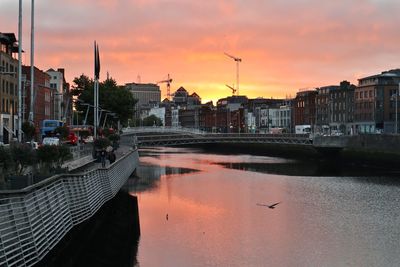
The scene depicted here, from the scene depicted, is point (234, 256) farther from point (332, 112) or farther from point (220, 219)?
point (332, 112)

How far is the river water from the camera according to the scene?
26.3 meters

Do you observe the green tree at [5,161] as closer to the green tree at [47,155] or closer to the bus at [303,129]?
the green tree at [47,155]

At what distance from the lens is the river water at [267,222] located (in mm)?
26328

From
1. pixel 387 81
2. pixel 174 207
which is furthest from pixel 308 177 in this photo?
pixel 387 81

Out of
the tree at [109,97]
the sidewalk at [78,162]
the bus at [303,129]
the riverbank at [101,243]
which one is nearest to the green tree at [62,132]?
the sidewalk at [78,162]

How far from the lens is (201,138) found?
11894cm

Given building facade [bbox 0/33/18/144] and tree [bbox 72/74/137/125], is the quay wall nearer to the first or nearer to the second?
tree [bbox 72/74/137/125]

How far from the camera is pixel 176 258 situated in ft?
84.0

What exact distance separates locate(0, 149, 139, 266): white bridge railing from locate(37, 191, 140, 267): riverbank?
2.85 ft

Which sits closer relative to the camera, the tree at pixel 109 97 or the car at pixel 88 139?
the car at pixel 88 139

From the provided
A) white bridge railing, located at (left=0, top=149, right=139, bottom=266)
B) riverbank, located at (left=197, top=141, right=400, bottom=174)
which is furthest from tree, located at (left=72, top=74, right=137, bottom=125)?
white bridge railing, located at (left=0, top=149, right=139, bottom=266)

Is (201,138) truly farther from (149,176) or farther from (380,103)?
(149,176)

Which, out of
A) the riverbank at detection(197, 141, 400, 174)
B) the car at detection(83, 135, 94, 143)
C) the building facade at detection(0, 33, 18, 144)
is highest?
the building facade at detection(0, 33, 18, 144)

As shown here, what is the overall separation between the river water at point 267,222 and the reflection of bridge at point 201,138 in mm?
47217
